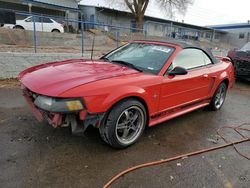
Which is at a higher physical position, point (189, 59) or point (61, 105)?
point (189, 59)

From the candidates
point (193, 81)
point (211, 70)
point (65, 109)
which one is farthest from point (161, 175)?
point (211, 70)

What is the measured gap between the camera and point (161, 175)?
97.8 inches

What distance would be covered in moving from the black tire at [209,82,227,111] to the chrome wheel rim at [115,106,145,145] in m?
2.25

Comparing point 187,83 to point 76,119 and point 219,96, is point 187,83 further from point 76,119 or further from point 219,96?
point 76,119

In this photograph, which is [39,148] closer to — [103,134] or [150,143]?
[103,134]

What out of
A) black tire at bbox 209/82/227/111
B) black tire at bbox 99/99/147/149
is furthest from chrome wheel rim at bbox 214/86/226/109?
black tire at bbox 99/99/147/149

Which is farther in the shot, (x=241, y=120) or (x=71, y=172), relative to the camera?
(x=241, y=120)

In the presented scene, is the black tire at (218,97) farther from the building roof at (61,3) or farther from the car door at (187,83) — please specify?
the building roof at (61,3)

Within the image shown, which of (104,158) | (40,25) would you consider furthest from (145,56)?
(40,25)

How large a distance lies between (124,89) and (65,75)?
2.60 feet

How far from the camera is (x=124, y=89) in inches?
105

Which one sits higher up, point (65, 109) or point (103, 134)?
point (65, 109)

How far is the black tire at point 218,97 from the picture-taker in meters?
4.57

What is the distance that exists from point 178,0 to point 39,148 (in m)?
30.5
